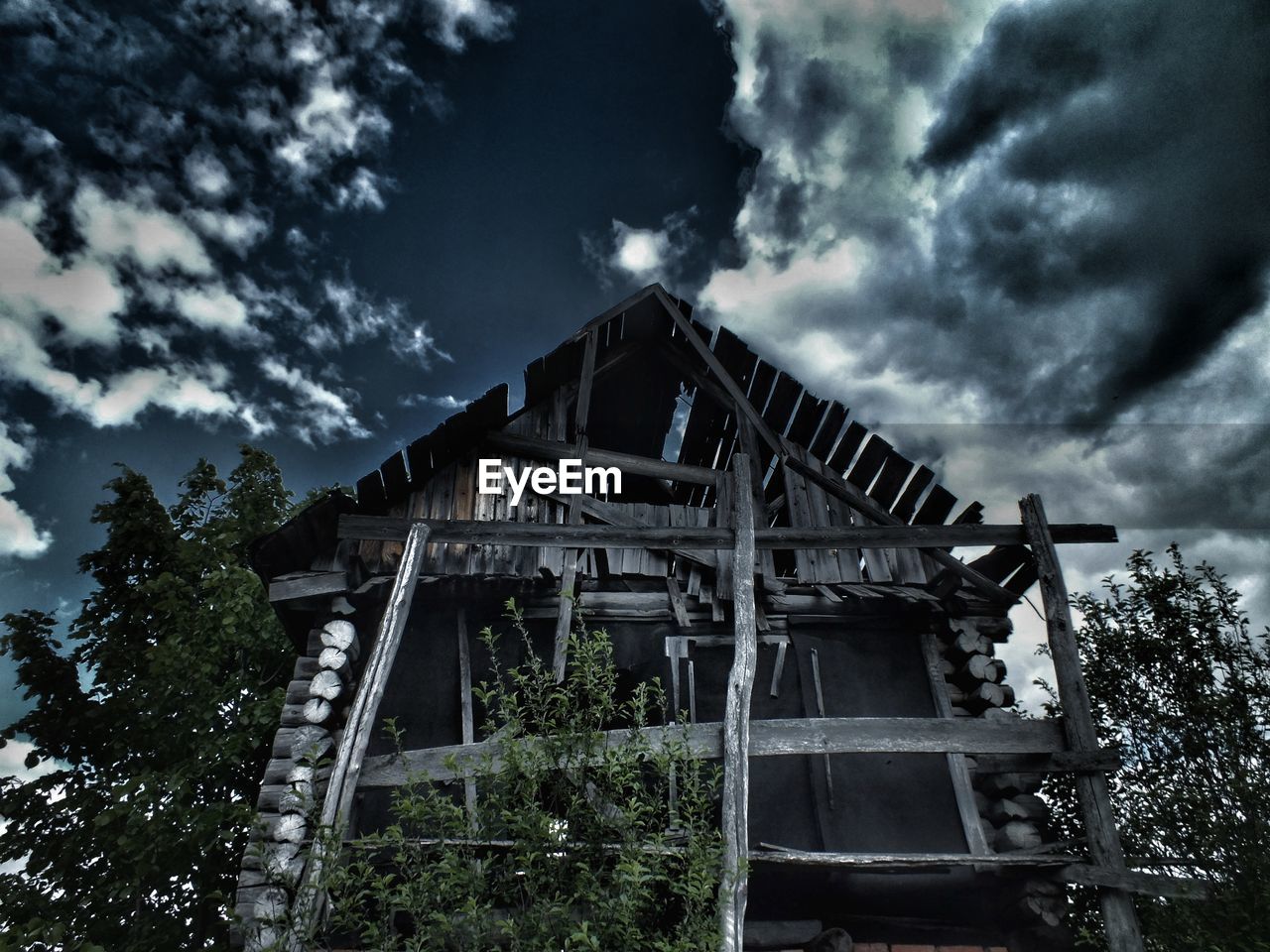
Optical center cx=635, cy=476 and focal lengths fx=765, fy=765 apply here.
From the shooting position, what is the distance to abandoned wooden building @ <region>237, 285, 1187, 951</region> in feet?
19.0

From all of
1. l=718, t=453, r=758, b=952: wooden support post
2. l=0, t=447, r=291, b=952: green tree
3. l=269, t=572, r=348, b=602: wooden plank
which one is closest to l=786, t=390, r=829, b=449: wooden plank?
l=718, t=453, r=758, b=952: wooden support post

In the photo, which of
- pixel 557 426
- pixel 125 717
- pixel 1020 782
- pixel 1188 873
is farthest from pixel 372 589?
pixel 1188 873

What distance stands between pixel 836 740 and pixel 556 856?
95.3 inches

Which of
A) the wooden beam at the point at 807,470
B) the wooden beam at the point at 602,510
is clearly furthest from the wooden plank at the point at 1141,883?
the wooden beam at the point at 602,510

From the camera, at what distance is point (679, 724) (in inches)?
213

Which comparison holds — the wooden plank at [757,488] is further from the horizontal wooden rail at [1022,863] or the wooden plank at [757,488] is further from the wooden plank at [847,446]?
the horizontal wooden rail at [1022,863]

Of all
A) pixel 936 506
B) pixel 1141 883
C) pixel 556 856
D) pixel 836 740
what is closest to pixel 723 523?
pixel 936 506

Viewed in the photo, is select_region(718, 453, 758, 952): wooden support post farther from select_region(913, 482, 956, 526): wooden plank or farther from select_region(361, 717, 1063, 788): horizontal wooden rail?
select_region(913, 482, 956, 526): wooden plank

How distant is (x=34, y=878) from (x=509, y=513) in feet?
25.7

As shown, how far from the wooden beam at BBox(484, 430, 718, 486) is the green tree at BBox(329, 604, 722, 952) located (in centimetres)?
441

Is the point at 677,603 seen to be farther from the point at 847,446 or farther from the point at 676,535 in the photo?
the point at 847,446

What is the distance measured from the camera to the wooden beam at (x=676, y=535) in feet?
21.1

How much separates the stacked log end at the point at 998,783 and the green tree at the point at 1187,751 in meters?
0.46

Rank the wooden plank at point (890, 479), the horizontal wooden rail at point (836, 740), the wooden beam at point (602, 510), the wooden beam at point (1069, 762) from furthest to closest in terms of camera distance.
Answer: the wooden plank at point (890, 479)
the wooden beam at point (602, 510)
the wooden beam at point (1069, 762)
the horizontal wooden rail at point (836, 740)
